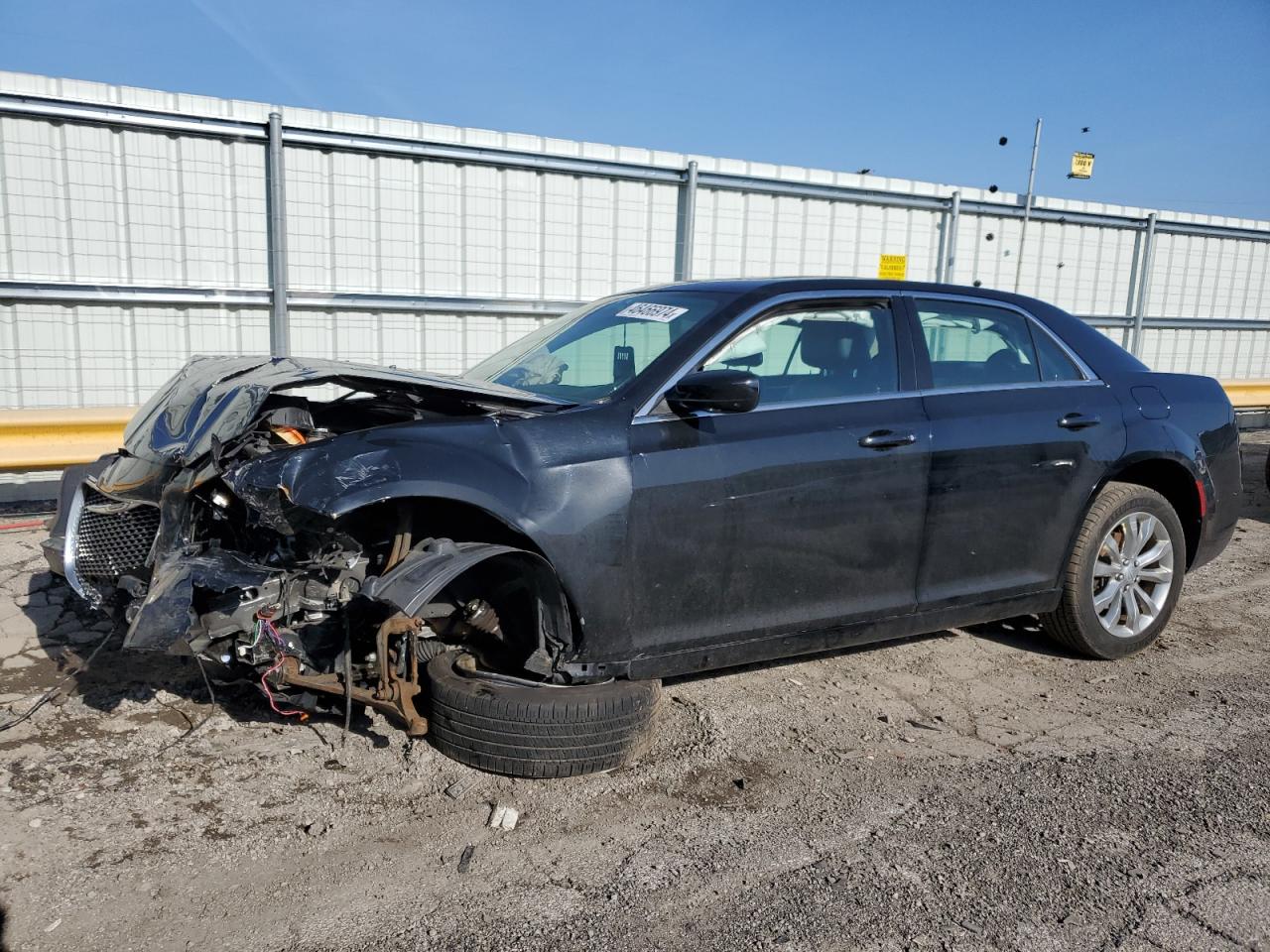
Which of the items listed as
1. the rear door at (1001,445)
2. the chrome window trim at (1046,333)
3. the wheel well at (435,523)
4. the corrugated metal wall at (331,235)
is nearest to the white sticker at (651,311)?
the rear door at (1001,445)

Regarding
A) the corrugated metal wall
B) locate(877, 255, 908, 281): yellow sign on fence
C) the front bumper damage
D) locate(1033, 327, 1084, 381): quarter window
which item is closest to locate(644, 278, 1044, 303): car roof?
locate(1033, 327, 1084, 381): quarter window

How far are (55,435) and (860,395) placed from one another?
19.0 ft

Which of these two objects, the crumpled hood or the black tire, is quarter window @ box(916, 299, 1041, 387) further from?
the black tire

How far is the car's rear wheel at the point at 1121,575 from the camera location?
14.3ft

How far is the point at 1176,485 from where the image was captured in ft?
15.5

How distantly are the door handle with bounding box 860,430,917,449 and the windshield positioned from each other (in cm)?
76

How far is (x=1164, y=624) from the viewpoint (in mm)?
4738

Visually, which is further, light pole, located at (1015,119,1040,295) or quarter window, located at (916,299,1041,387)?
light pole, located at (1015,119,1040,295)

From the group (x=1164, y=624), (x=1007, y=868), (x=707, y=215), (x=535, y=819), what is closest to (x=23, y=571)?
(x=535, y=819)

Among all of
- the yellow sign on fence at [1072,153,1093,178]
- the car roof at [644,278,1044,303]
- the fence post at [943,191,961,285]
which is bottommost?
the car roof at [644,278,1044,303]

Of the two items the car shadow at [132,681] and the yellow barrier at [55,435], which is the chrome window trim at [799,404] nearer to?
the car shadow at [132,681]

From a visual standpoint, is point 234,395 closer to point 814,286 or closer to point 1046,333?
point 814,286

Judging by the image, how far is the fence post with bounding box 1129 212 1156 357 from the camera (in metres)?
13.2

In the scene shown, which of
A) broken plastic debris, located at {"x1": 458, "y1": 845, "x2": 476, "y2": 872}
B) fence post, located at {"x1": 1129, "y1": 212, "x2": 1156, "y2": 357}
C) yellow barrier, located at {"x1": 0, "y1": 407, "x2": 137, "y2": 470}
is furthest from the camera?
fence post, located at {"x1": 1129, "y1": 212, "x2": 1156, "y2": 357}
